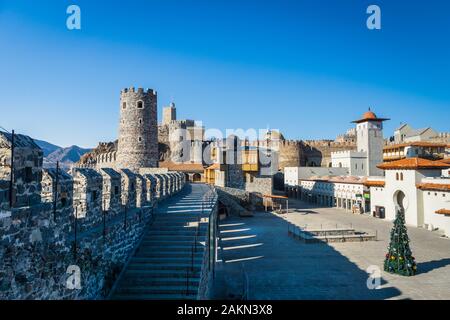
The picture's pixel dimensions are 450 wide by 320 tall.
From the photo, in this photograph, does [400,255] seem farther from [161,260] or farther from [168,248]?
[161,260]

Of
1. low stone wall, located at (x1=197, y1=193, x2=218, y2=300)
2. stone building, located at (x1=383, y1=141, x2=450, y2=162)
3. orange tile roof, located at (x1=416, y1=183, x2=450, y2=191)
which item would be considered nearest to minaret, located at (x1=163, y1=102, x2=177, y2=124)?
stone building, located at (x1=383, y1=141, x2=450, y2=162)

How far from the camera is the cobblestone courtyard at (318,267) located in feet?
40.3

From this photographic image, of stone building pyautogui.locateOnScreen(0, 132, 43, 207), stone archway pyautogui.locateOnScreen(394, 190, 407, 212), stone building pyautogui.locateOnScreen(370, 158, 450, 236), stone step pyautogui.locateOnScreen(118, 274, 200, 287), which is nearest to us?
stone building pyautogui.locateOnScreen(0, 132, 43, 207)

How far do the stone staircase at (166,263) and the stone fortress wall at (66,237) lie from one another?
1.10 ft

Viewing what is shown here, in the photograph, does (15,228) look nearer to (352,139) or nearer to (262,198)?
(262,198)

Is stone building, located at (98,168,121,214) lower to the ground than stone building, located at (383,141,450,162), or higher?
lower

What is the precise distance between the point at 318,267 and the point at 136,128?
78.9ft

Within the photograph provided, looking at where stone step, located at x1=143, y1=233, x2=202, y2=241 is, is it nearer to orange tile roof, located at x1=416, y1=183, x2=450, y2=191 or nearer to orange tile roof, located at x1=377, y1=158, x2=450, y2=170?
orange tile roof, located at x1=416, y1=183, x2=450, y2=191

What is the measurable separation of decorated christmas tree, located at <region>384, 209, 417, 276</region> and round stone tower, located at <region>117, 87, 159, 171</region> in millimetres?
24932

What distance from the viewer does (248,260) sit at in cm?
1688

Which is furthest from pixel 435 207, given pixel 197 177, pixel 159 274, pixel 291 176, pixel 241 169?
pixel 291 176

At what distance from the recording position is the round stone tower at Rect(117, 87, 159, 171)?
111 ft

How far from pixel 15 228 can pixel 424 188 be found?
2781cm
